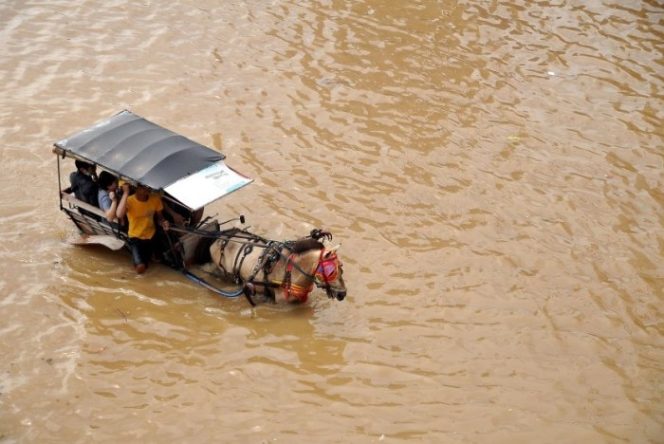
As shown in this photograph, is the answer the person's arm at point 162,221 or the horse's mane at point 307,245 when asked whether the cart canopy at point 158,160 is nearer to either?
the person's arm at point 162,221

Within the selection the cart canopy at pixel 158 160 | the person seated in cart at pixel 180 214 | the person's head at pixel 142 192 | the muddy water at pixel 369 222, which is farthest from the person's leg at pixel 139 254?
the cart canopy at pixel 158 160

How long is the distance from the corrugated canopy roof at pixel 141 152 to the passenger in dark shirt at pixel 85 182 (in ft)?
1.61

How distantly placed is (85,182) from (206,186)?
212cm

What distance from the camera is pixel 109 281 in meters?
10.4

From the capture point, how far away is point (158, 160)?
9.80 meters

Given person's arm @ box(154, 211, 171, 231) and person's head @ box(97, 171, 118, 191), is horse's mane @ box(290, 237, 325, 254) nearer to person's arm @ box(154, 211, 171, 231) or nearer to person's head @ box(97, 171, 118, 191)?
person's arm @ box(154, 211, 171, 231)

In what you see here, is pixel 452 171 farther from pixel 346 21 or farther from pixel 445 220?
pixel 346 21

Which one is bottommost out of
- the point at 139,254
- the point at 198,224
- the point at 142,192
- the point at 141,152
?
the point at 139,254

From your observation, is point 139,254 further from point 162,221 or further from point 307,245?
point 307,245

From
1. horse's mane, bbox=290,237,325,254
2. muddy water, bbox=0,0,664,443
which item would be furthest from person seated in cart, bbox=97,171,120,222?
horse's mane, bbox=290,237,325,254

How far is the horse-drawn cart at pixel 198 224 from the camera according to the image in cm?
946

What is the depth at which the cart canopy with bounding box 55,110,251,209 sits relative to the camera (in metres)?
9.55

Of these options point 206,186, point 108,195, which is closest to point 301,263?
point 206,186

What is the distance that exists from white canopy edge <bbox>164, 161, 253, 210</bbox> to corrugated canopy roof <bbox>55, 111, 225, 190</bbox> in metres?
0.09
